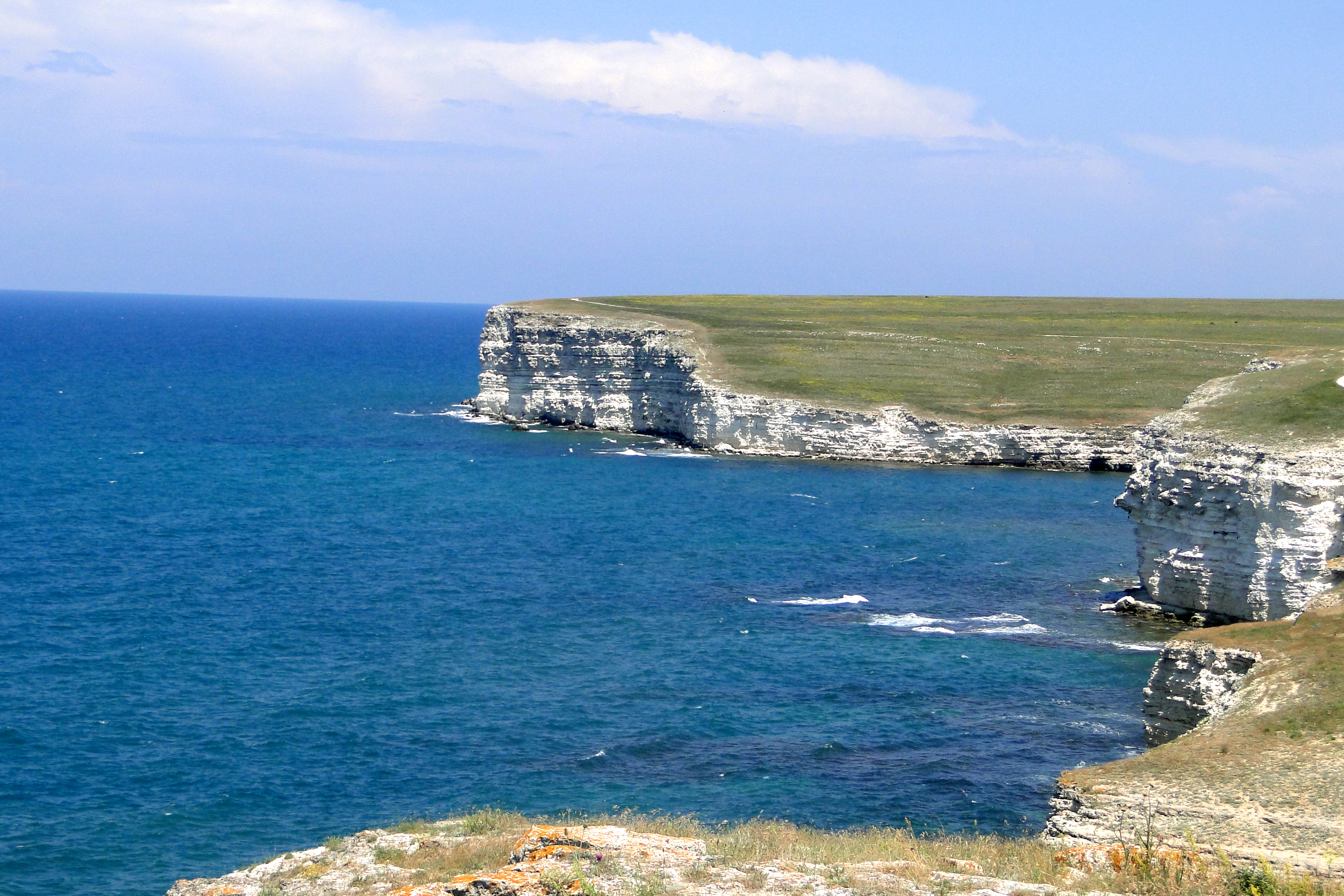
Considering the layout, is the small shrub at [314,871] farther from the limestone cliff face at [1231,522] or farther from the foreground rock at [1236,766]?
the limestone cliff face at [1231,522]

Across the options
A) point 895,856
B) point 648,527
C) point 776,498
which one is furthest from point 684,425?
point 895,856

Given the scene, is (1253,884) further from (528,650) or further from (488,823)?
(528,650)

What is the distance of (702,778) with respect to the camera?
31.0 meters

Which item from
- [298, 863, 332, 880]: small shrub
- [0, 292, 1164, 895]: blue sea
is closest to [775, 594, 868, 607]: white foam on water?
[0, 292, 1164, 895]: blue sea

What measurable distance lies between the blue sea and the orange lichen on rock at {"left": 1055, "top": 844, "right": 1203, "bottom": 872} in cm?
874

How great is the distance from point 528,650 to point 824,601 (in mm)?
13046

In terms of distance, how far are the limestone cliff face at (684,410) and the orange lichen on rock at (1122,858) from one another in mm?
66010

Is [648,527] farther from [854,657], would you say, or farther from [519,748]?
[519,748]

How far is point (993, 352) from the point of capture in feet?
344

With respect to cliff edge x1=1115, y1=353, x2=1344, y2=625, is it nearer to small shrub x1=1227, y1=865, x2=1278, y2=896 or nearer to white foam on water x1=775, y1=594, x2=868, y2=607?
white foam on water x1=775, y1=594, x2=868, y2=607

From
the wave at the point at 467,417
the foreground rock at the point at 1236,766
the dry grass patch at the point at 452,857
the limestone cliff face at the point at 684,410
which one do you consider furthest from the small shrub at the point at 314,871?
the wave at the point at 467,417

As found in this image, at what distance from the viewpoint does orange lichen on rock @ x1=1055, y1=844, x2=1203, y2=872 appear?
18.6 m

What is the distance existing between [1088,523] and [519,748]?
41335 mm

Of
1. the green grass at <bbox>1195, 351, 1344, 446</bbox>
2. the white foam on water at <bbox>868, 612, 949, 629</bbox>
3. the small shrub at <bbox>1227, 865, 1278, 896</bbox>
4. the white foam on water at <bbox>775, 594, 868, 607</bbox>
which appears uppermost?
the green grass at <bbox>1195, 351, 1344, 446</bbox>
